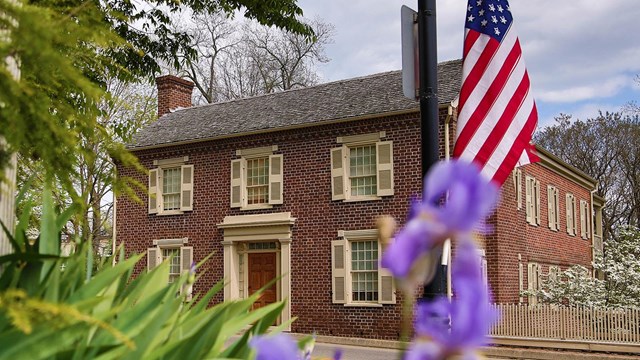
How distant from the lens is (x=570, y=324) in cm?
1758

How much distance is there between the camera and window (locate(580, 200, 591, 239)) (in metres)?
31.8

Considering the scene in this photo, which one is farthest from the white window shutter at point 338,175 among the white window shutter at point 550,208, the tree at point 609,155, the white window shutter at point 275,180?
the tree at point 609,155

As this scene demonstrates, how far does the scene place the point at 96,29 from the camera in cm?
240

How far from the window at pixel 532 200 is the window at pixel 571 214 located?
187 inches

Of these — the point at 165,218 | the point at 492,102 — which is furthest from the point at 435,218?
the point at 165,218

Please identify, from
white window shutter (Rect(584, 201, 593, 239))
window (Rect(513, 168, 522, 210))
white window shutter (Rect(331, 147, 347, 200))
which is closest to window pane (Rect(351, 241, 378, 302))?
white window shutter (Rect(331, 147, 347, 200))

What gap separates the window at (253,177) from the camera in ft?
73.6

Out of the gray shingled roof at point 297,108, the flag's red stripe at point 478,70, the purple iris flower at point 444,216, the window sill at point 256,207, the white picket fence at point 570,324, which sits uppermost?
the gray shingled roof at point 297,108

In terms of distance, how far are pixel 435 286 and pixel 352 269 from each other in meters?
15.7

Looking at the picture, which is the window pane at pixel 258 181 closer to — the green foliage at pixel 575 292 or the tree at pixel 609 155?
the green foliage at pixel 575 292

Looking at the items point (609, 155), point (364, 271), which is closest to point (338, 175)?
point (364, 271)

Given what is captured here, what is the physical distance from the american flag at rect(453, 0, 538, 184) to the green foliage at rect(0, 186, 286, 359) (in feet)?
17.2

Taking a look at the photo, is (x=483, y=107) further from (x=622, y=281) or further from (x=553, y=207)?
(x=553, y=207)

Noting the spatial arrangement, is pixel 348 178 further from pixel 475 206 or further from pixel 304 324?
pixel 475 206
